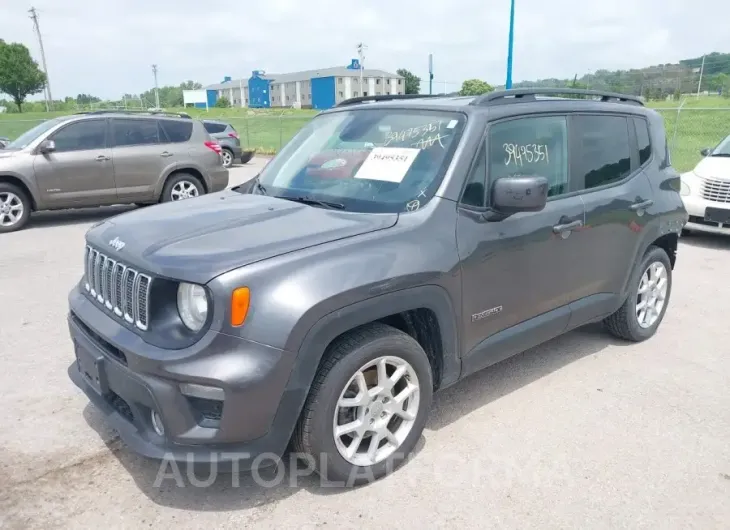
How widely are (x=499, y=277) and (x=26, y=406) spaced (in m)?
2.98

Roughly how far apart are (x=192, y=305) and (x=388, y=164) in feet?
4.63

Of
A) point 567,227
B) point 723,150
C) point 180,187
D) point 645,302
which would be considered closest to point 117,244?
point 567,227

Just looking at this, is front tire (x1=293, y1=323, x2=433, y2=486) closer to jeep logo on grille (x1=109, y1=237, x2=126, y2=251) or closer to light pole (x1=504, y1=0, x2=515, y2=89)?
jeep logo on grille (x1=109, y1=237, x2=126, y2=251)

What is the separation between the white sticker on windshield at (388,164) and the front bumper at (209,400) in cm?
131

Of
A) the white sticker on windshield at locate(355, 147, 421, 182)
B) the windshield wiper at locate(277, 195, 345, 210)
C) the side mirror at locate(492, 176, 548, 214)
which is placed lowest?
the windshield wiper at locate(277, 195, 345, 210)

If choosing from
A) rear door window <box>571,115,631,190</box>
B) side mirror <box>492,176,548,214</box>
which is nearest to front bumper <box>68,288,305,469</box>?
side mirror <box>492,176,548,214</box>

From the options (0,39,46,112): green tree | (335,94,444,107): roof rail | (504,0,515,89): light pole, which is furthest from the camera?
(0,39,46,112): green tree

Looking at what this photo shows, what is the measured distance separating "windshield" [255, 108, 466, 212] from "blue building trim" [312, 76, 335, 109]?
103059mm

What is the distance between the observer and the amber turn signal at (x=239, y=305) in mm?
2555

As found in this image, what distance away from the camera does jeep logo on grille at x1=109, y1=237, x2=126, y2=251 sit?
10.1ft

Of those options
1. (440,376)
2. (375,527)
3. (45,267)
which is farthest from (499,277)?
(45,267)

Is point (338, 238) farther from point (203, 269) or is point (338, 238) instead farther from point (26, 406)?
point (26, 406)

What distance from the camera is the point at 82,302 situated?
3.31m

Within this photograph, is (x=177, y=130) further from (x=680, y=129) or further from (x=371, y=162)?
(x=680, y=129)
